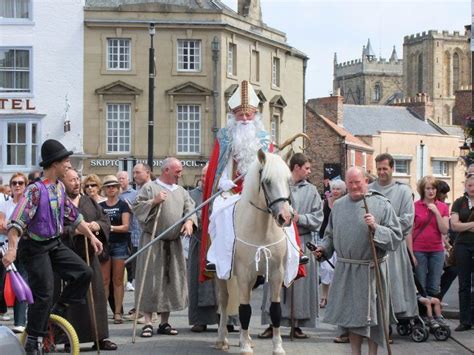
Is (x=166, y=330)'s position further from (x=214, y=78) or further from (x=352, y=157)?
(x=352, y=157)

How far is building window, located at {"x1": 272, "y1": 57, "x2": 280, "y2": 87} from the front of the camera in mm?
52625

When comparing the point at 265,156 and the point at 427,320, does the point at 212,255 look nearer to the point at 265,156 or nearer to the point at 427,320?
the point at 265,156

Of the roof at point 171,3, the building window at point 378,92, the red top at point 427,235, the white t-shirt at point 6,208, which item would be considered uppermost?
the building window at point 378,92

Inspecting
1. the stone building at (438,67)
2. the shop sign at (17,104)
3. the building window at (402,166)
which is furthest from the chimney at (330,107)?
the stone building at (438,67)

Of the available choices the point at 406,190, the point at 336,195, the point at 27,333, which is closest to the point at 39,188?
the point at 27,333

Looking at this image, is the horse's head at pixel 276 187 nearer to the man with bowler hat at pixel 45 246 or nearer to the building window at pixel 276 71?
the man with bowler hat at pixel 45 246

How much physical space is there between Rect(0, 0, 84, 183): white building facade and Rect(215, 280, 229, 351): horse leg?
1337 inches

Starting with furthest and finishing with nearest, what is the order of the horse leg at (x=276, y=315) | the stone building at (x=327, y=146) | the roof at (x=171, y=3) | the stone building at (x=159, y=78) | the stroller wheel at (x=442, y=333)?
the stone building at (x=327, y=146)
the roof at (x=171, y=3)
the stone building at (x=159, y=78)
the stroller wheel at (x=442, y=333)
the horse leg at (x=276, y=315)

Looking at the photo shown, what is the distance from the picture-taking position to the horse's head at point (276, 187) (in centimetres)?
1029

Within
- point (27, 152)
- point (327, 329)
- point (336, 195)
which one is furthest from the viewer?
point (27, 152)

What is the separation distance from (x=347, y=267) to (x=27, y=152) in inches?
1448

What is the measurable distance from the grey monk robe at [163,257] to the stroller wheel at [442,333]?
305 cm

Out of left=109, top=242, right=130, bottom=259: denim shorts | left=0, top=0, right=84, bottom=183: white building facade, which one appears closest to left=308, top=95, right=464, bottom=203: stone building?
left=0, top=0, right=84, bottom=183: white building facade

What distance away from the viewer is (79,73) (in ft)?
152
